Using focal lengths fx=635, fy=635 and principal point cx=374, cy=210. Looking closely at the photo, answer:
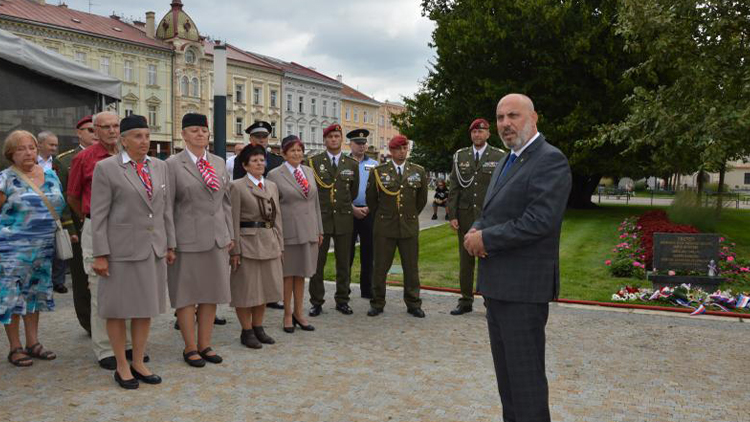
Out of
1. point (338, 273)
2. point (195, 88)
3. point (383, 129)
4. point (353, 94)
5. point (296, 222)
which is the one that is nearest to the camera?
point (296, 222)

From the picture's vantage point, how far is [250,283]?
6.28 metres

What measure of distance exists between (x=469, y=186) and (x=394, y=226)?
1061 mm

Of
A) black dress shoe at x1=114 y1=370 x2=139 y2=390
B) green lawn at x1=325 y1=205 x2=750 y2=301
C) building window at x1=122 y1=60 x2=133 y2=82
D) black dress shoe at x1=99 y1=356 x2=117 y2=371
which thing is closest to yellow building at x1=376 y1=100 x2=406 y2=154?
building window at x1=122 y1=60 x2=133 y2=82

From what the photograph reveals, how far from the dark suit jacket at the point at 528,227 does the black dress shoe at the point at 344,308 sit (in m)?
4.40

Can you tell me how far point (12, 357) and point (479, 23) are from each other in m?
22.8

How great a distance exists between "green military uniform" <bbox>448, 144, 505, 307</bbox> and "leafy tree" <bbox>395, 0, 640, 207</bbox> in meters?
15.8

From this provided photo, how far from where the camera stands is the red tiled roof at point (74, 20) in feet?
138

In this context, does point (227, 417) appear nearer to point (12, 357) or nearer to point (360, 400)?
point (360, 400)

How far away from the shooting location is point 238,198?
623 centimetres

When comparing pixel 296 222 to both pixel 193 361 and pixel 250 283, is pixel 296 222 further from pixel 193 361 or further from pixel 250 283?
pixel 193 361

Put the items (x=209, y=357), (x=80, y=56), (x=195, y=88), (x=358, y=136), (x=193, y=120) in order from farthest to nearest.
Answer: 1. (x=195, y=88)
2. (x=80, y=56)
3. (x=358, y=136)
4. (x=209, y=357)
5. (x=193, y=120)

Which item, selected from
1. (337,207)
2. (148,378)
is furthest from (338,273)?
(148,378)

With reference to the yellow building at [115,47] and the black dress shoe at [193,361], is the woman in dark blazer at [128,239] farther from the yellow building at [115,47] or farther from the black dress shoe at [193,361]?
the yellow building at [115,47]

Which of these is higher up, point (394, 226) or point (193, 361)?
point (394, 226)
